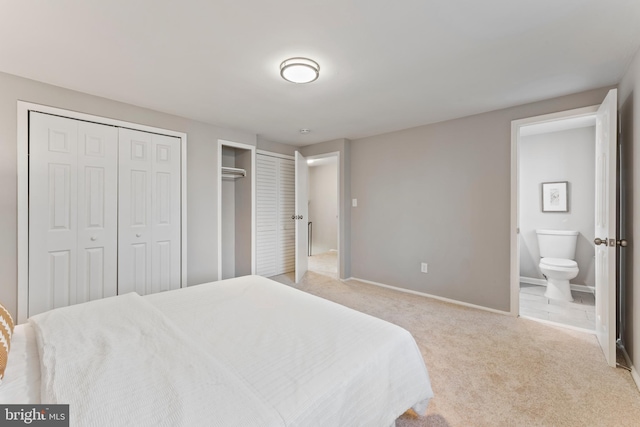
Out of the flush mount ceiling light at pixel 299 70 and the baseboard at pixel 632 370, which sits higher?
the flush mount ceiling light at pixel 299 70

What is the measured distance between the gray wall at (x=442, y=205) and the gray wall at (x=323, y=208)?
107 inches

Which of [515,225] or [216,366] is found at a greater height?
[515,225]

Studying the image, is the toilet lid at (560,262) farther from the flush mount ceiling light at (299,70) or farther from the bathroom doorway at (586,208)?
the flush mount ceiling light at (299,70)

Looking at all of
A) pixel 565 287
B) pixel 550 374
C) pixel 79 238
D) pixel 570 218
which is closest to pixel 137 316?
pixel 79 238

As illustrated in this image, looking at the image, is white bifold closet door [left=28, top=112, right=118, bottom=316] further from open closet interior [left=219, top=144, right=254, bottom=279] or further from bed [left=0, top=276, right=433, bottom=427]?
open closet interior [left=219, top=144, right=254, bottom=279]

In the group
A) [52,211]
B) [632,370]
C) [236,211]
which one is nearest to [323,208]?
[236,211]

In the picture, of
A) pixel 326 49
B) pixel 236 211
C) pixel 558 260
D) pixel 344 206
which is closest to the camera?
pixel 326 49

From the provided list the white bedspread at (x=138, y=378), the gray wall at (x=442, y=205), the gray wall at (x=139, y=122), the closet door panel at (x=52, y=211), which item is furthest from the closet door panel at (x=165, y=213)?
the gray wall at (x=442, y=205)

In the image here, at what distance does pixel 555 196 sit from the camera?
4.02 m

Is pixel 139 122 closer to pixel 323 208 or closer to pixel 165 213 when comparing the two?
pixel 165 213

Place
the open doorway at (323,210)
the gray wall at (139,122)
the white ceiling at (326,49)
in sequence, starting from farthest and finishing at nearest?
the open doorway at (323,210), the gray wall at (139,122), the white ceiling at (326,49)

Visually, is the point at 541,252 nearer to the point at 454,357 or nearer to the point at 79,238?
the point at 454,357

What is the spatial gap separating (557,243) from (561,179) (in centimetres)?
94

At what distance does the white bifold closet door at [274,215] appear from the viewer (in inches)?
175
